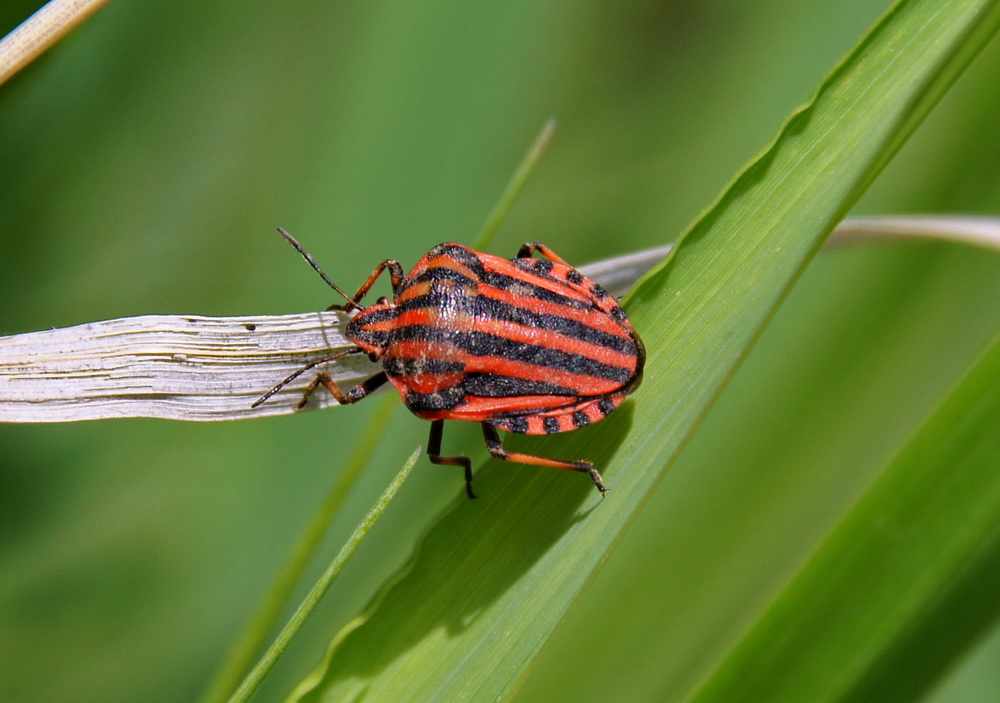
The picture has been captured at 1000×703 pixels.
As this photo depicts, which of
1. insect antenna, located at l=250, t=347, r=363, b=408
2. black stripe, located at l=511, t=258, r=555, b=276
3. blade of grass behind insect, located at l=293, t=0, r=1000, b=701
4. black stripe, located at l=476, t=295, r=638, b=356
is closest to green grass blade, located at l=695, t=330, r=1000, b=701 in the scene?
blade of grass behind insect, located at l=293, t=0, r=1000, b=701

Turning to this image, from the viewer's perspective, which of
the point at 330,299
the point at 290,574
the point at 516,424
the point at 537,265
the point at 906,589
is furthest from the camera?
the point at 330,299

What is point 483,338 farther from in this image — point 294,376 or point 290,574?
point 290,574

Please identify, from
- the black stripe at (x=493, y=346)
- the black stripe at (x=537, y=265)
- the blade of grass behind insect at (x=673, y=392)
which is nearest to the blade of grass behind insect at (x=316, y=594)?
the blade of grass behind insect at (x=673, y=392)

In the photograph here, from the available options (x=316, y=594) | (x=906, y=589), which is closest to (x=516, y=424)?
(x=316, y=594)

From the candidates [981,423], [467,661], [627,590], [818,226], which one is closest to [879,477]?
[981,423]

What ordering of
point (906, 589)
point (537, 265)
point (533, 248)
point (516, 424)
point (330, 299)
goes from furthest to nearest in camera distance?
1. point (330, 299)
2. point (533, 248)
3. point (537, 265)
4. point (516, 424)
5. point (906, 589)

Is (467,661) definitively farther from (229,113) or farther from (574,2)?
(574,2)

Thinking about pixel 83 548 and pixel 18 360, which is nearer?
pixel 18 360
